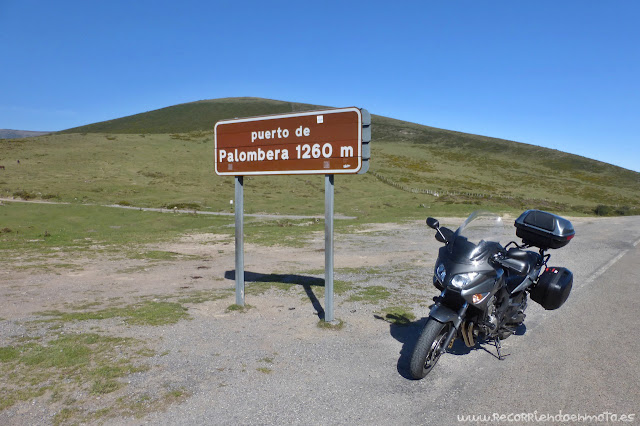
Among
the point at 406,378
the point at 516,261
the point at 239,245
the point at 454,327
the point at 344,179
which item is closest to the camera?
the point at 454,327

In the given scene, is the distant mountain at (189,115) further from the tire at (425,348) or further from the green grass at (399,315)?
the tire at (425,348)

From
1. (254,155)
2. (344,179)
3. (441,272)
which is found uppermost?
(344,179)

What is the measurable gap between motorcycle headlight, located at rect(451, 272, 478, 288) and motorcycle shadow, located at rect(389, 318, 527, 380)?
85cm

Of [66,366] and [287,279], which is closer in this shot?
[66,366]

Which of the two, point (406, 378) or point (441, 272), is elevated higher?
point (441, 272)

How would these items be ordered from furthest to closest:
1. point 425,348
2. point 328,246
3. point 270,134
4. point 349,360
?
point 270,134 → point 328,246 → point 349,360 → point 425,348

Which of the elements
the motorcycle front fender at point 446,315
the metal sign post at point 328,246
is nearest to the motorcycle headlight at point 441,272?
the motorcycle front fender at point 446,315

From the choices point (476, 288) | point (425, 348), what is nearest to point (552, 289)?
point (476, 288)

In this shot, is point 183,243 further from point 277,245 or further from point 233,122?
point 233,122

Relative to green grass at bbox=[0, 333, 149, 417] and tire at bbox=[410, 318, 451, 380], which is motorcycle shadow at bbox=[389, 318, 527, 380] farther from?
green grass at bbox=[0, 333, 149, 417]

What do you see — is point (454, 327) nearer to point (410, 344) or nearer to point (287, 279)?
point (410, 344)

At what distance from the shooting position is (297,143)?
6855mm

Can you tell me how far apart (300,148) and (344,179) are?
172 ft

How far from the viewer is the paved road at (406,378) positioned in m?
4.00
